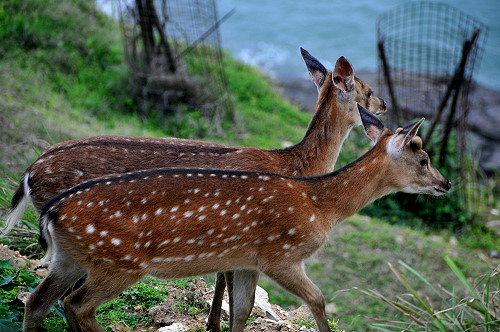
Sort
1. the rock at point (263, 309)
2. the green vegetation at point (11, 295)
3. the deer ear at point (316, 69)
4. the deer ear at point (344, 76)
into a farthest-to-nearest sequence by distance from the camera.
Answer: the deer ear at point (316, 69) < the deer ear at point (344, 76) < the rock at point (263, 309) < the green vegetation at point (11, 295)

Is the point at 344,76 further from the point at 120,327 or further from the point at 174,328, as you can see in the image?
the point at 120,327

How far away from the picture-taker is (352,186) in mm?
4812

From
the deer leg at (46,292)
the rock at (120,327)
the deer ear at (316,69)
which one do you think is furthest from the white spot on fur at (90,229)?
the deer ear at (316,69)

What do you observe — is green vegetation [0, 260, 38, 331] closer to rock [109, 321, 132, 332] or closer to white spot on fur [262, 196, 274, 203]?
rock [109, 321, 132, 332]

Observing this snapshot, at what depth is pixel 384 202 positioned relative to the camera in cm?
920

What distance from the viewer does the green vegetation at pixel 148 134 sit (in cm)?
598

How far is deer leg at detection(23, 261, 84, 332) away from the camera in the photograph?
13.9 ft

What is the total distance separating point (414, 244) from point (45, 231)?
5.13 meters

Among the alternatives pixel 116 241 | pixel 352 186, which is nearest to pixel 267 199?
pixel 352 186

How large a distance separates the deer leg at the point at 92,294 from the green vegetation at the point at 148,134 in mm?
562

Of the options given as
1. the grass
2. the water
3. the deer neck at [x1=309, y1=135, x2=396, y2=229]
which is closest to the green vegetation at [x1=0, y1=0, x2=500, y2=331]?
the grass

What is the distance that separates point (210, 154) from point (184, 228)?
1.16 meters

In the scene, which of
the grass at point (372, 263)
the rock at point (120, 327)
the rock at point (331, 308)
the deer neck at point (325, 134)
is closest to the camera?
the rock at point (120, 327)

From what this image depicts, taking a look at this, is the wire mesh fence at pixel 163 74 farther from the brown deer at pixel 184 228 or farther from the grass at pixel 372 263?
the brown deer at pixel 184 228
